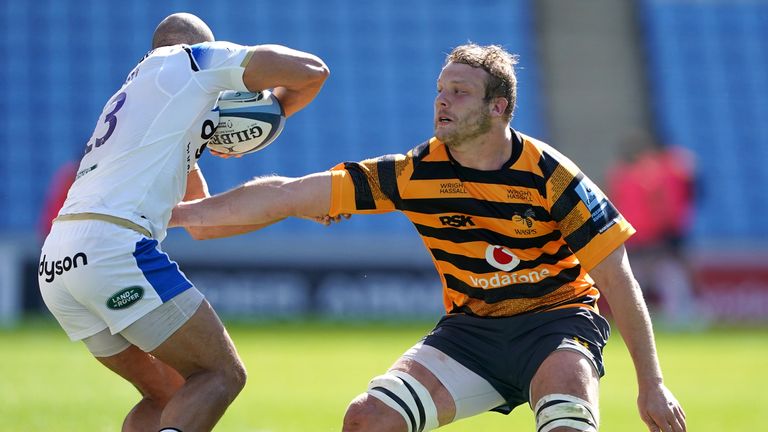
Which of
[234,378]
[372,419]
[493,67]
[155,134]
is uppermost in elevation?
[493,67]

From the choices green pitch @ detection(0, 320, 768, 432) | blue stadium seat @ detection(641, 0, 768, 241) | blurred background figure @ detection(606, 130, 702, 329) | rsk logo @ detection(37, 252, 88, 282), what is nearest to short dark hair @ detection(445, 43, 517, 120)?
rsk logo @ detection(37, 252, 88, 282)

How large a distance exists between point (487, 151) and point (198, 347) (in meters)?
1.68

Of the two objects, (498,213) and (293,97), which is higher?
(293,97)

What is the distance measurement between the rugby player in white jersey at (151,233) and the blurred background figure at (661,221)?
41.3ft

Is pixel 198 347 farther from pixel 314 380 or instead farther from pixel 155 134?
pixel 314 380

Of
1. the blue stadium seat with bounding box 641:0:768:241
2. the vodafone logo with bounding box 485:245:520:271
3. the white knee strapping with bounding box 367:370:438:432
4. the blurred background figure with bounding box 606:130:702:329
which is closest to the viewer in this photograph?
the white knee strapping with bounding box 367:370:438:432

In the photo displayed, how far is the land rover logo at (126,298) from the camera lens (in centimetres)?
502

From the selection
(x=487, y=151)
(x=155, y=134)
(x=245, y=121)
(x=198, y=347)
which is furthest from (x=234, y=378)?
(x=487, y=151)

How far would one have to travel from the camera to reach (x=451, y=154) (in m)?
5.72

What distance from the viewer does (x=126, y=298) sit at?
502cm

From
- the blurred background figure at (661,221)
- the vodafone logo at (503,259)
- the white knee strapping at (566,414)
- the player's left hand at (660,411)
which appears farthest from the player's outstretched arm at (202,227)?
the blurred background figure at (661,221)

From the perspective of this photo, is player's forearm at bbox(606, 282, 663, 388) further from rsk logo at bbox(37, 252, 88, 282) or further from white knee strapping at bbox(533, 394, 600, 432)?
rsk logo at bbox(37, 252, 88, 282)

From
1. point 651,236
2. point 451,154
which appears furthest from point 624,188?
point 451,154

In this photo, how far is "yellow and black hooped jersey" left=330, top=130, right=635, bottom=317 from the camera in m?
5.50
